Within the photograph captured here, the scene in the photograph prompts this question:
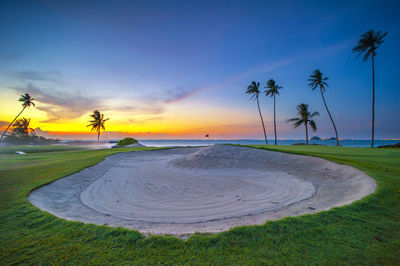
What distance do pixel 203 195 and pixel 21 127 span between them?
70980 mm

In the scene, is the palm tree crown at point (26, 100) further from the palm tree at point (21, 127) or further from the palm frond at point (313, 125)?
the palm frond at point (313, 125)

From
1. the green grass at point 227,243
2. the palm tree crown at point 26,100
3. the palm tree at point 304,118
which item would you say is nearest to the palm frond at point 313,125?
the palm tree at point 304,118

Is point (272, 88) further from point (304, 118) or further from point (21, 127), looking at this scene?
point (21, 127)

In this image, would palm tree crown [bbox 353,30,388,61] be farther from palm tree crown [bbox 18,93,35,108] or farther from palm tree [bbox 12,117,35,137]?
palm tree [bbox 12,117,35,137]

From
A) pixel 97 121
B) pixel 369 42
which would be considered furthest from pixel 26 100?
pixel 369 42

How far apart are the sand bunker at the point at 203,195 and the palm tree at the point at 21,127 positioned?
63.4m

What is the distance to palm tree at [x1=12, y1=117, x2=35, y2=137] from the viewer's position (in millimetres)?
49906

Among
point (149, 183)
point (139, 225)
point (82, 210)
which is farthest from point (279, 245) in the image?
point (149, 183)

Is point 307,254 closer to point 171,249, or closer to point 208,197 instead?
point 171,249

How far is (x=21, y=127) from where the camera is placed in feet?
166

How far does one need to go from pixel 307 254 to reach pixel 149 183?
6598mm

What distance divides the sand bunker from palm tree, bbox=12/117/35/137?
63.4m

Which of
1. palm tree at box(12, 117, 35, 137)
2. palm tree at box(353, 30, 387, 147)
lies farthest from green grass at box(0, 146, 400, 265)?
palm tree at box(12, 117, 35, 137)

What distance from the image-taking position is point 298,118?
3847 cm
